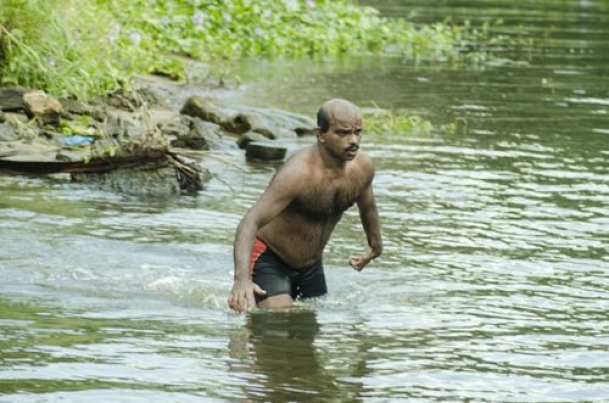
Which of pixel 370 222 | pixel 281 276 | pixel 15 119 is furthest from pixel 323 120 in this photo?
pixel 15 119

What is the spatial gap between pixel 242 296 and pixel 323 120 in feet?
4.11

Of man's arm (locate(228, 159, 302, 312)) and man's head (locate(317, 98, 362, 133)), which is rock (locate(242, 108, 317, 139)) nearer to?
man's arm (locate(228, 159, 302, 312))

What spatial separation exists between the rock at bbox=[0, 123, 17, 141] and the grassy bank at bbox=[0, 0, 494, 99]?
2.95ft

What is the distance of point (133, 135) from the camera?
13992 mm

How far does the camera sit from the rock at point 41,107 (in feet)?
46.6

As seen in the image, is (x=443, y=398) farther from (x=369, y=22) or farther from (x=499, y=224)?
(x=369, y=22)

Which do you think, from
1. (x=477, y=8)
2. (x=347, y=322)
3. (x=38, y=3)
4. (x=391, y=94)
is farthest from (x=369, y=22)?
(x=347, y=322)

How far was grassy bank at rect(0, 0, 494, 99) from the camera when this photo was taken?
47.9 ft

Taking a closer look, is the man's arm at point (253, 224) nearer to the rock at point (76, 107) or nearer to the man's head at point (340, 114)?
the man's head at point (340, 114)

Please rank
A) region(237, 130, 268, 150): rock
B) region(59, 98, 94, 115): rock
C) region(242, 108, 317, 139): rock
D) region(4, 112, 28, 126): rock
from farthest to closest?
region(242, 108, 317, 139): rock
region(237, 130, 268, 150): rock
region(59, 98, 94, 115): rock
region(4, 112, 28, 126): rock

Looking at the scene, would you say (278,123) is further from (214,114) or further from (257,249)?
(257,249)

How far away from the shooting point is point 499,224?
12141mm

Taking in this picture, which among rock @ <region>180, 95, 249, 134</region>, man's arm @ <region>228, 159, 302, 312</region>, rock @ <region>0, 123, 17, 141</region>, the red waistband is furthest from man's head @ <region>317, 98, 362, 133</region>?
rock @ <region>180, 95, 249, 134</region>

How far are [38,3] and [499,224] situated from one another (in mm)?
5297
